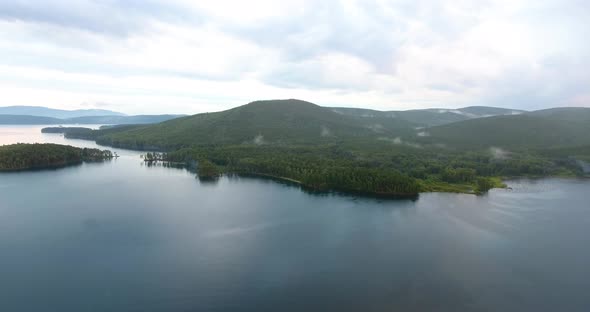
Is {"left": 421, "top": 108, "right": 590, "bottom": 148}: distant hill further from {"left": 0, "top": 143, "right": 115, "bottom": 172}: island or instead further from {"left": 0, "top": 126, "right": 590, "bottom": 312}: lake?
{"left": 0, "top": 143, "right": 115, "bottom": 172}: island

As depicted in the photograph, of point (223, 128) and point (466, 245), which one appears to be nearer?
point (466, 245)

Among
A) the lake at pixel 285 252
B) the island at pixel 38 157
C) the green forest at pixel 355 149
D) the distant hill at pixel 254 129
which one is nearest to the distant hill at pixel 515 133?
the green forest at pixel 355 149

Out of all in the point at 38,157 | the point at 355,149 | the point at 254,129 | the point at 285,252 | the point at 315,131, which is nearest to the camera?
the point at 285,252

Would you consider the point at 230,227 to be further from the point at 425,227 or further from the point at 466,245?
the point at 466,245

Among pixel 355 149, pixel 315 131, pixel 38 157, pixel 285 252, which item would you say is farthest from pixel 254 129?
pixel 285 252

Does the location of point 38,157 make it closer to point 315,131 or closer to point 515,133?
point 315,131

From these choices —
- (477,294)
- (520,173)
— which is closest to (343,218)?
(477,294)
